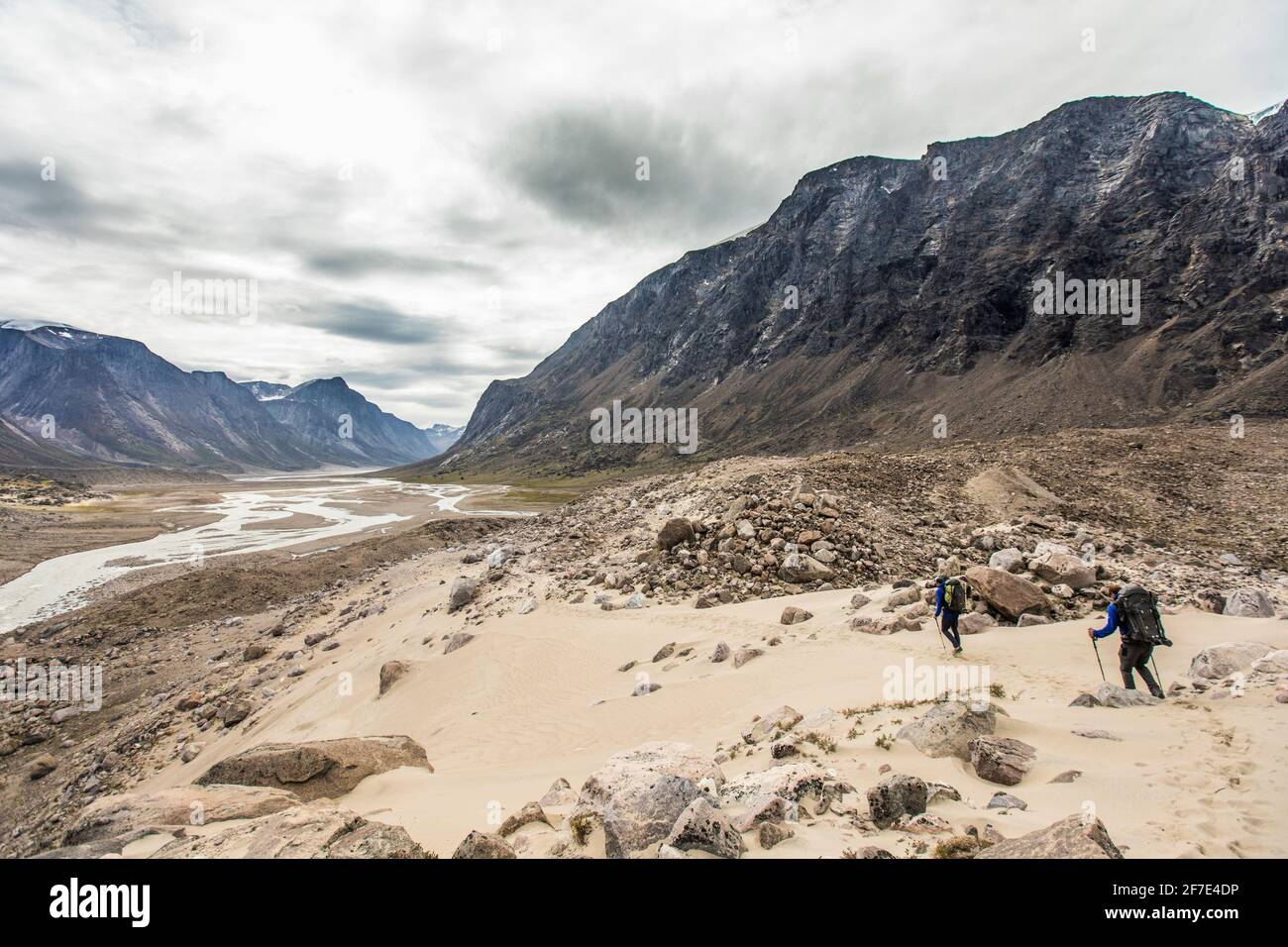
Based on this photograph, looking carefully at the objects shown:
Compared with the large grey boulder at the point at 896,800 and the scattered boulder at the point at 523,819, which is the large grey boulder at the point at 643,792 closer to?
the scattered boulder at the point at 523,819

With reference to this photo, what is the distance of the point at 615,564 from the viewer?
73.0ft

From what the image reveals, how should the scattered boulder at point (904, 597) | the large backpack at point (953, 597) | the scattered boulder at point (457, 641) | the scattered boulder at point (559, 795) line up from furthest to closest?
the scattered boulder at point (457, 641) < the scattered boulder at point (904, 597) < the large backpack at point (953, 597) < the scattered boulder at point (559, 795)

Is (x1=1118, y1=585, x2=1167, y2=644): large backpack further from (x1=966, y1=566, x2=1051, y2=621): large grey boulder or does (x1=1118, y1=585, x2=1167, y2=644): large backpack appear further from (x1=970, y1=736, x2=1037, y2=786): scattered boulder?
(x1=966, y1=566, x2=1051, y2=621): large grey boulder

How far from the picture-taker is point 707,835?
4.45 metres

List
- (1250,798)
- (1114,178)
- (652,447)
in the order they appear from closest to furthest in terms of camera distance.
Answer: (1250,798)
(1114,178)
(652,447)

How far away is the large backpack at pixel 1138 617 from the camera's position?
8.28 meters

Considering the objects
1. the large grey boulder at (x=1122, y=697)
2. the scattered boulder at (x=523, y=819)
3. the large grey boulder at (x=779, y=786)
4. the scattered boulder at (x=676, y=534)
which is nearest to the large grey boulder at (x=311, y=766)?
the scattered boulder at (x=523, y=819)

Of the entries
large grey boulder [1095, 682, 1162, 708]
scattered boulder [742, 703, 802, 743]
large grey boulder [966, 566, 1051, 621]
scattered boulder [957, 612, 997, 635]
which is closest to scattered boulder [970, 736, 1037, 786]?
large grey boulder [1095, 682, 1162, 708]

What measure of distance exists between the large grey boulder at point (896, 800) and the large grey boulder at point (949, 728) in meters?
1.84
